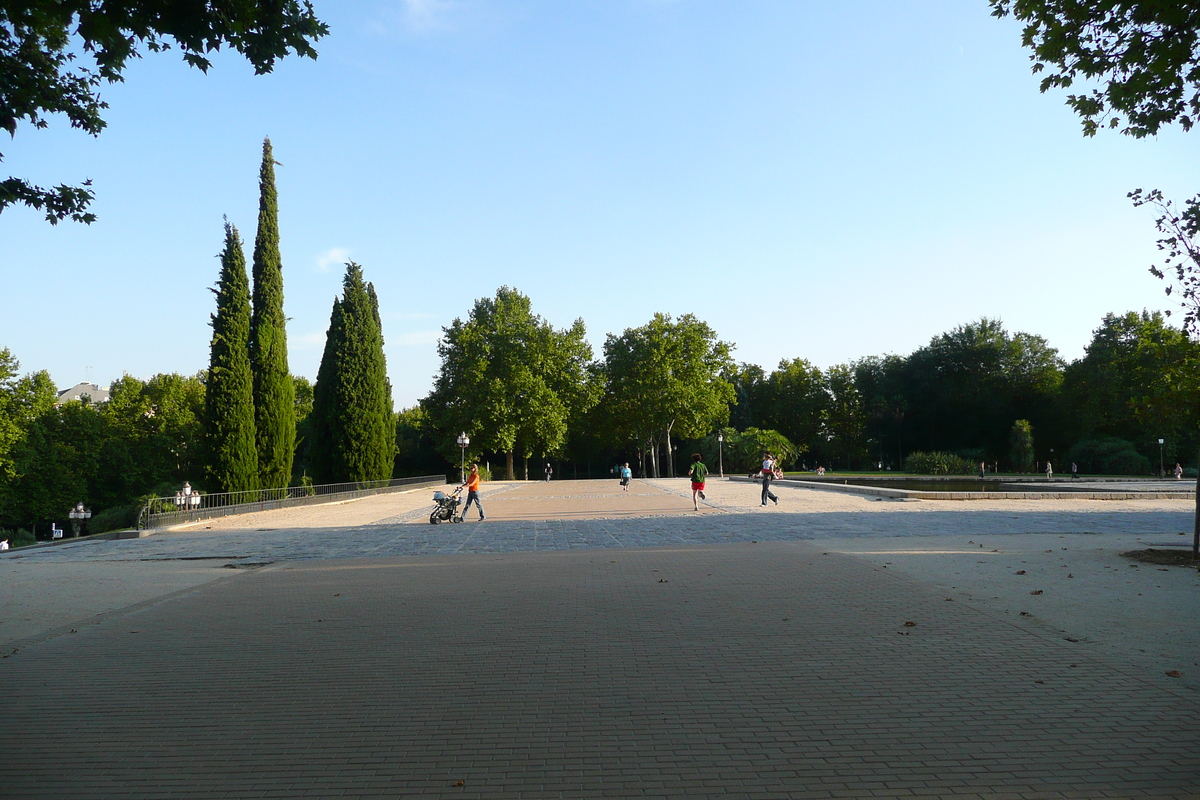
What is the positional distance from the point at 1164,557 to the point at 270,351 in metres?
26.3

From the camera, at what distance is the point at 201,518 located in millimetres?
20875

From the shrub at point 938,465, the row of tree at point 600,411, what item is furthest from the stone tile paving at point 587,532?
the shrub at point 938,465

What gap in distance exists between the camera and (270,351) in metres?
28.3

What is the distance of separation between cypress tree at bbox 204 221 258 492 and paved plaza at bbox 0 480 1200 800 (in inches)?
546

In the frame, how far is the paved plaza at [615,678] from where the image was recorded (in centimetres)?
390

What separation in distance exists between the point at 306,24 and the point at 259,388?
24.1 meters

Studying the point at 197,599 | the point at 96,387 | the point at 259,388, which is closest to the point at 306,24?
the point at 197,599

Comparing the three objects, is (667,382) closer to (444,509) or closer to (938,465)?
(938,465)

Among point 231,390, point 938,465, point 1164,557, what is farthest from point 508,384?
point 1164,557

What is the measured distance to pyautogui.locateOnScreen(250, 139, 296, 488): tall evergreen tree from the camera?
28.1 m

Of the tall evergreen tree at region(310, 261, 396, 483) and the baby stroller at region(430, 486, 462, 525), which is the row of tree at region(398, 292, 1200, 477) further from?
the baby stroller at region(430, 486, 462, 525)

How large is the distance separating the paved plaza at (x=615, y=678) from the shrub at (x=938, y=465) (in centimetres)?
4382

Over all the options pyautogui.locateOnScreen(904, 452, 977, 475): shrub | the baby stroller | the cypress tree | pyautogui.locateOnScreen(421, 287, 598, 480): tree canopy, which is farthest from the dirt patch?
pyautogui.locateOnScreen(421, 287, 598, 480): tree canopy

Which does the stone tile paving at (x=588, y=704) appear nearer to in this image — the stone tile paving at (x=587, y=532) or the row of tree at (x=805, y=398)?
the stone tile paving at (x=587, y=532)
